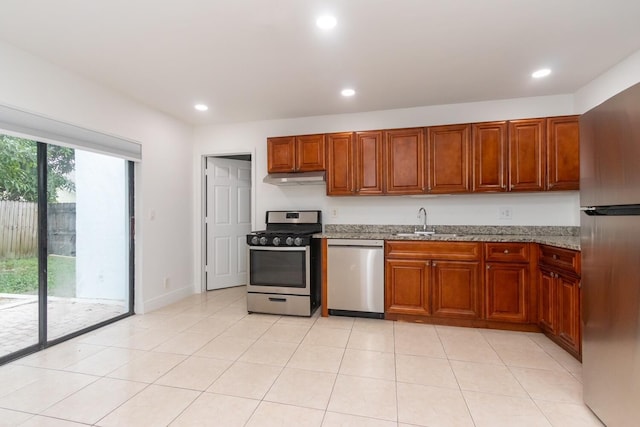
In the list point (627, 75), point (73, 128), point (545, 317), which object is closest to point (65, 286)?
point (73, 128)

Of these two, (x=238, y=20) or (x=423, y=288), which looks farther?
(x=423, y=288)

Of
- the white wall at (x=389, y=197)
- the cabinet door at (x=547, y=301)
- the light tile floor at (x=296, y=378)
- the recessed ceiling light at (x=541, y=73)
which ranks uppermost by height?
the recessed ceiling light at (x=541, y=73)

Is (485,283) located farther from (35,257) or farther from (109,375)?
(35,257)

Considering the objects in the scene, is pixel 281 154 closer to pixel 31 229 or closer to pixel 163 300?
pixel 163 300

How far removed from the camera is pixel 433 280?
3074 mm

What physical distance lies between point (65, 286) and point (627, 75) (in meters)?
5.34

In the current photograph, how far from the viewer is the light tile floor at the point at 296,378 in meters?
1.72

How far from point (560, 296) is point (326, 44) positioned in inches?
110

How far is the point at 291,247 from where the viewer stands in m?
3.37

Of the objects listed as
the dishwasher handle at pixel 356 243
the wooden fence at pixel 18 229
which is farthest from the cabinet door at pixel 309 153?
the wooden fence at pixel 18 229

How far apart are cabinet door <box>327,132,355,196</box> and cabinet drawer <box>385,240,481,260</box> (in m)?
0.83

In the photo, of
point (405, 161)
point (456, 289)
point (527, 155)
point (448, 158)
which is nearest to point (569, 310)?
point (456, 289)

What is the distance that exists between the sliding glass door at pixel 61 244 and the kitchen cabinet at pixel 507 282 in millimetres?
3918

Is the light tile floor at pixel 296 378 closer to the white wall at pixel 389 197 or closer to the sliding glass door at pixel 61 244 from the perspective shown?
the sliding glass door at pixel 61 244
